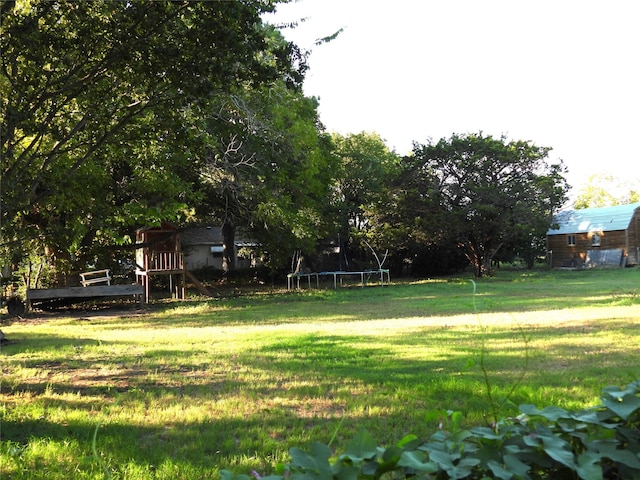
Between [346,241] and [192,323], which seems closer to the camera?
[192,323]

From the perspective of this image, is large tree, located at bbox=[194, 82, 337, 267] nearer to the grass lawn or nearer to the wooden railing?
the wooden railing

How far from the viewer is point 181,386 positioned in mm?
4961

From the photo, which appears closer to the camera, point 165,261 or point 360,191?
point 165,261

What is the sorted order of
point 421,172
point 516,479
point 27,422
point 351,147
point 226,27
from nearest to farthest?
point 516,479 → point 27,422 → point 226,27 → point 421,172 → point 351,147

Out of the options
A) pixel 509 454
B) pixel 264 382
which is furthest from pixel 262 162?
pixel 509 454

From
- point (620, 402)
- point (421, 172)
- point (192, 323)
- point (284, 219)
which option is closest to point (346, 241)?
point (421, 172)

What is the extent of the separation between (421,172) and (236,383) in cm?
2146

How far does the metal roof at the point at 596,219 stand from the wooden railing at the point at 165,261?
24.4m

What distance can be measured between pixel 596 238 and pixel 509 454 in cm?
3696

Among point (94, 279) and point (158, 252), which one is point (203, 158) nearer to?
point (158, 252)

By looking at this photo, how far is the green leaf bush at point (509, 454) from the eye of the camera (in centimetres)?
111

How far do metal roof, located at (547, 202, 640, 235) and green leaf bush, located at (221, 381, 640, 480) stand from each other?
110 ft

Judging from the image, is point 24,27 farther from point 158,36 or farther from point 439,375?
point 439,375

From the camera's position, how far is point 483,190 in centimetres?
2383
